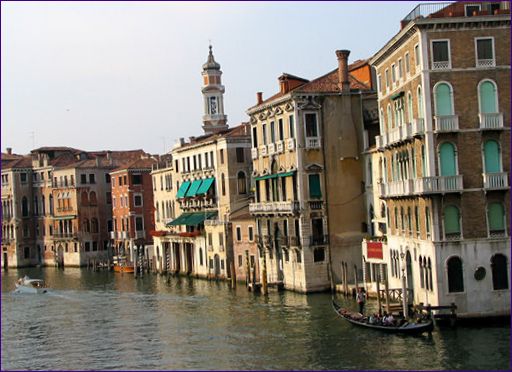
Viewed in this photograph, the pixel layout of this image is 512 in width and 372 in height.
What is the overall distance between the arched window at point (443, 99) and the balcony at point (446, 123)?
0.59 ft

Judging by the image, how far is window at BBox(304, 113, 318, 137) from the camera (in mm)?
40062

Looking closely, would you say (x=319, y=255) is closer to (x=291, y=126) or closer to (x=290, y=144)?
(x=290, y=144)

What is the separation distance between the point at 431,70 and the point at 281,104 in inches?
537

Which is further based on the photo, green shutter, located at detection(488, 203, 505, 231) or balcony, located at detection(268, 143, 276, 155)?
balcony, located at detection(268, 143, 276, 155)

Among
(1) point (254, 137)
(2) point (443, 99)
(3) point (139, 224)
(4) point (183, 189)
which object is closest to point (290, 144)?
(1) point (254, 137)

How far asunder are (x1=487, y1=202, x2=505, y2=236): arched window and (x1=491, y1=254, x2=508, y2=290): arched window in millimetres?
698

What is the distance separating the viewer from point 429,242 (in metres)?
28.9

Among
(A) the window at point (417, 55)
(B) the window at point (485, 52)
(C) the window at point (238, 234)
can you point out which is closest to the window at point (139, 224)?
(C) the window at point (238, 234)

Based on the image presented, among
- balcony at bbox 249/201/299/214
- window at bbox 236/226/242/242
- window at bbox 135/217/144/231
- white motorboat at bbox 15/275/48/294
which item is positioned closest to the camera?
balcony at bbox 249/201/299/214

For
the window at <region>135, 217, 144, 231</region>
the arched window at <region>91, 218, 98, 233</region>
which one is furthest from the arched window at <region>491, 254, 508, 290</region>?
the arched window at <region>91, 218, 98, 233</region>

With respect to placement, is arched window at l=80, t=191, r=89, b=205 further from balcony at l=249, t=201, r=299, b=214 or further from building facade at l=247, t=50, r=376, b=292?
building facade at l=247, t=50, r=376, b=292

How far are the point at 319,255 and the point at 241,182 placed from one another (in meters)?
11.6

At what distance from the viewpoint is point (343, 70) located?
4025 cm

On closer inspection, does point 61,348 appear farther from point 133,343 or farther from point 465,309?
point 465,309
